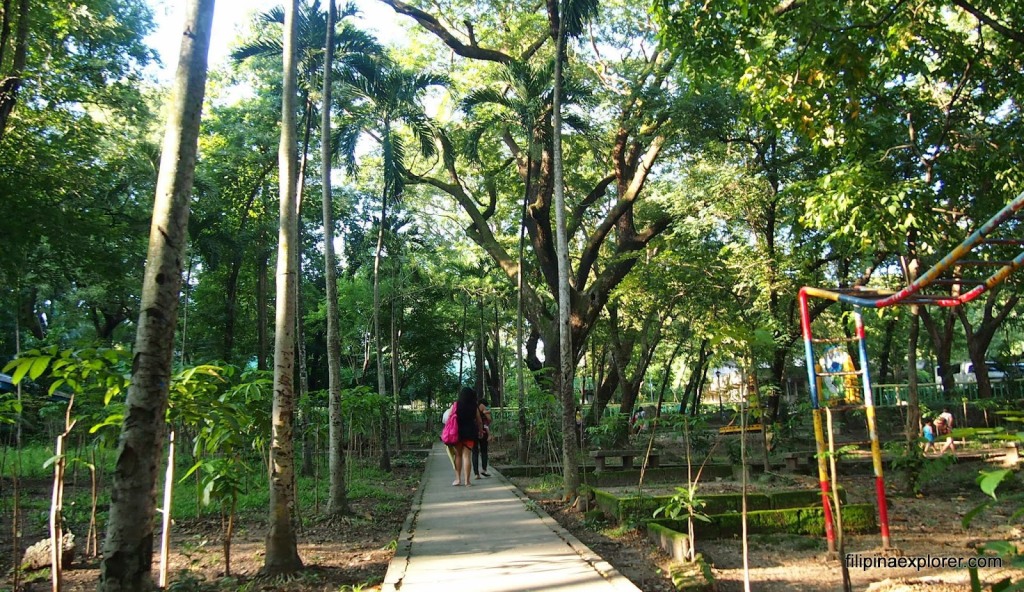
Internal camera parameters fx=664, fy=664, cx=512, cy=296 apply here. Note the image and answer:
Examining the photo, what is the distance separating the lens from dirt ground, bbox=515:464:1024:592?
5.33 meters

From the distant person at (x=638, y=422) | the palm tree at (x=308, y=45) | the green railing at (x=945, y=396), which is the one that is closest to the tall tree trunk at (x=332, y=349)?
the palm tree at (x=308, y=45)

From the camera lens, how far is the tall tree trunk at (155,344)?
318 centimetres

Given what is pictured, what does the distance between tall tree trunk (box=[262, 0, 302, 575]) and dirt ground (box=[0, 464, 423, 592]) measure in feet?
0.85

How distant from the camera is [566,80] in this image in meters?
13.0

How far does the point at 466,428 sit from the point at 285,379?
5.69m

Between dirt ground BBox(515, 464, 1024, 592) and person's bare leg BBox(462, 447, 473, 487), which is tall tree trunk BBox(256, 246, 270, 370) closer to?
person's bare leg BBox(462, 447, 473, 487)

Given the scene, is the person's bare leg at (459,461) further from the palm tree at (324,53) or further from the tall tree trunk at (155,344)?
the tall tree trunk at (155,344)

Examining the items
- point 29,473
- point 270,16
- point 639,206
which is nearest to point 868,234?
point 270,16

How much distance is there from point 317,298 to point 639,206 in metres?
14.4

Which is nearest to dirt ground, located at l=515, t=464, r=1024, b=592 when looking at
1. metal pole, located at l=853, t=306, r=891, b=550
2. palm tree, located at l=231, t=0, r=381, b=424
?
Answer: metal pole, located at l=853, t=306, r=891, b=550

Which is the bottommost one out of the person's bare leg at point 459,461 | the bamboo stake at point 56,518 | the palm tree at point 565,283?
the person's bare leg at point 459,461

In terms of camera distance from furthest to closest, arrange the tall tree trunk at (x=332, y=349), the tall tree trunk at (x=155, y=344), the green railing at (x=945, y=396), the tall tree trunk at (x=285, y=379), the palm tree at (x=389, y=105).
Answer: the green railing at (x=945, y=396) < the palm tree at (x=389, y=105) < the tall tree trunk at (x=332, y=349) < the tall tree trunk at (x=285, y=379) < the tall tree trunk at (x=155, y=344)

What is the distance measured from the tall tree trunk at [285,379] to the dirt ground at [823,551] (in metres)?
Answer: 2.96

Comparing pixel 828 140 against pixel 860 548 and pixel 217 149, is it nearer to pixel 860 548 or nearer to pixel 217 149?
pixel 860 548
